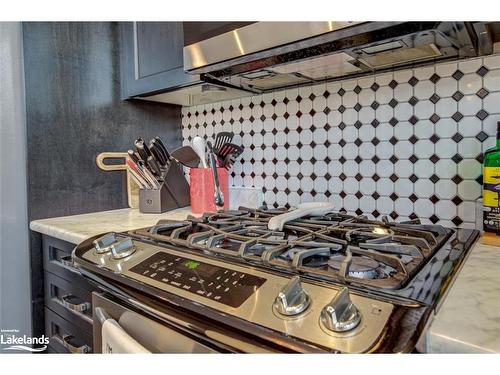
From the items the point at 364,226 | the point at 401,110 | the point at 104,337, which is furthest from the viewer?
the point at 401,110

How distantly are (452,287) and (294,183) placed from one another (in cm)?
82

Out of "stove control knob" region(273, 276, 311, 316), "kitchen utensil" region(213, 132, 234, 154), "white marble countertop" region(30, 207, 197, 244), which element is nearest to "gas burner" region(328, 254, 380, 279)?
"stove control knob" region(273, 276, 311, 316)

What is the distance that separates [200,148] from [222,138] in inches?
5.3

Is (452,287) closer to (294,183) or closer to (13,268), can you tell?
(294,183)

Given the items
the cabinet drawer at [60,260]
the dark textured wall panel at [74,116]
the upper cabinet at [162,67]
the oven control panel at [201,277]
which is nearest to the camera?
the oven control panel at [201,277]

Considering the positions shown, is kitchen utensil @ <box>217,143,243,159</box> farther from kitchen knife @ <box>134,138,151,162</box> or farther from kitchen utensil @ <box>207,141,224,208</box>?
kitchen knife @ <box>134,138,151,162</box>

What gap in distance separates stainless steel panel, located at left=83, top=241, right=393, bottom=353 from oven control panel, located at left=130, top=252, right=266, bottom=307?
1 centimetres

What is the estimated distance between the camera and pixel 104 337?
0.71 m

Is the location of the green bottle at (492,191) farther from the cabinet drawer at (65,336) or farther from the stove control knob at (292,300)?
the cabinet drawer at (65,336)

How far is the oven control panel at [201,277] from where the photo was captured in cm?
55

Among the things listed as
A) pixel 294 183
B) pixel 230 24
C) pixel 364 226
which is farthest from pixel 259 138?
pixel 364 226

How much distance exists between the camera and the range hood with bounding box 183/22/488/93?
77 cm

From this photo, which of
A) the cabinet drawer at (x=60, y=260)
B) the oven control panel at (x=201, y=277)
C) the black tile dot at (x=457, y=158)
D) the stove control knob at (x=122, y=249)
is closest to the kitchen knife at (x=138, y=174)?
the cabinet drawer at (x=60, y=260)

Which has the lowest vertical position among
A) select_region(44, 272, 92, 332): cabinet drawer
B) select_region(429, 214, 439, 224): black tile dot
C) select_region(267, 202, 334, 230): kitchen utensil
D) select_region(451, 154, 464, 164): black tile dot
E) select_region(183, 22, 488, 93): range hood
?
select_region(44, 272, 92, 332): cabinet drawer
